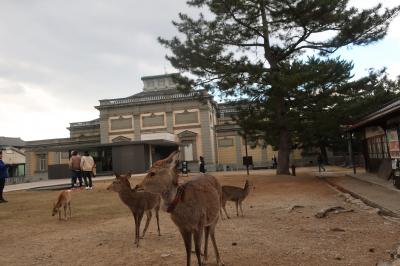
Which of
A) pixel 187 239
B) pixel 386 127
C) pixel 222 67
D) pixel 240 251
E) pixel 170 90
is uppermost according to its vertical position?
pixel 170 90

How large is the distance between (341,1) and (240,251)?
19.4m

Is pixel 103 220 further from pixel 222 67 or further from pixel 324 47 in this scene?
pixel 324 47

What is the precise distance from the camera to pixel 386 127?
17188mm

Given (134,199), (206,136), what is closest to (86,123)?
(206,136)

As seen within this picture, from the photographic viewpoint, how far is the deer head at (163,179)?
4.77 metres

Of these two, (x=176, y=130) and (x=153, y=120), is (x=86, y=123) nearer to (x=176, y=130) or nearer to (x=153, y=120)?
(x=153, y=120)

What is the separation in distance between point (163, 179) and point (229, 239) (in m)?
3.09

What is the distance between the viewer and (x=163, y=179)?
4793mm

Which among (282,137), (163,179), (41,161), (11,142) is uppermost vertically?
(11,142)

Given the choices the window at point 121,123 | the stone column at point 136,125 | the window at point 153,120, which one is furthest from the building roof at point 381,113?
the window at point 121,123

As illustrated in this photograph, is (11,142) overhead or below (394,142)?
overhead

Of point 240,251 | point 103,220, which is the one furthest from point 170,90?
point 240,251

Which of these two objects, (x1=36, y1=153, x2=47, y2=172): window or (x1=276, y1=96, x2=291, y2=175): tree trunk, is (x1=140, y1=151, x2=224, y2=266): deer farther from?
(x1=36, y1=153, x2=47, y2=172): window

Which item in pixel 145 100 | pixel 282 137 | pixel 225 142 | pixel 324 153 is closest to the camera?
pixel 282 137
